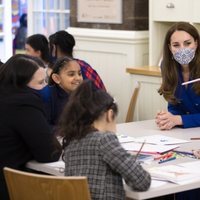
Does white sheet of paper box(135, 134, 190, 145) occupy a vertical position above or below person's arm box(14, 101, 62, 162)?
below

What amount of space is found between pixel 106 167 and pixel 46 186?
0.24 meters

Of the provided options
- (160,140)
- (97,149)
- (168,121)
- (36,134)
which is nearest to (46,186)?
(97,149)

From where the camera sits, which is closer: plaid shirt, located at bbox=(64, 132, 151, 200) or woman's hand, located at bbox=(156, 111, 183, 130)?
plaid shirt, located at bbox=(64, 132, 151, 200)

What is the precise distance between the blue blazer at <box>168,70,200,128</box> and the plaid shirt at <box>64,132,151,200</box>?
1.14 meters

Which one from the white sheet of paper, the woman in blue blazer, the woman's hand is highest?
the woman in blue blazer

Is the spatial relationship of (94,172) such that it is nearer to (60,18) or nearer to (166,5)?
(166,5)

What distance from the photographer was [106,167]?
94.6 inches

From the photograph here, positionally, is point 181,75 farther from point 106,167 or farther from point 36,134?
point 106,167

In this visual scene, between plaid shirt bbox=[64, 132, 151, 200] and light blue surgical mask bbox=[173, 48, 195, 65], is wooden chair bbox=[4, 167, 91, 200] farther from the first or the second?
light blue surgical mask bbox=[173, 48, 195, 65]

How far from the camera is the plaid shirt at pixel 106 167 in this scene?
7.75 feet

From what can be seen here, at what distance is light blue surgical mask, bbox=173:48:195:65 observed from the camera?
11.3 feet

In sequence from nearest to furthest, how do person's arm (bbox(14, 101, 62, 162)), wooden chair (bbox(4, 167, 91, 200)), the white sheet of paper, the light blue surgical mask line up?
wooden chair (bbox(4, 167, 91, 200)) → person's arm (bbox(14, 101, 62, 162)) → the white sheet of paper → the light blue surgical mask

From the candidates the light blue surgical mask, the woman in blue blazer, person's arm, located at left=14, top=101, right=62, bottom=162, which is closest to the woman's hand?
the woman in blue blazer

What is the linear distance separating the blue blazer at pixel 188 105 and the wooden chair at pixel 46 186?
4.24ft
